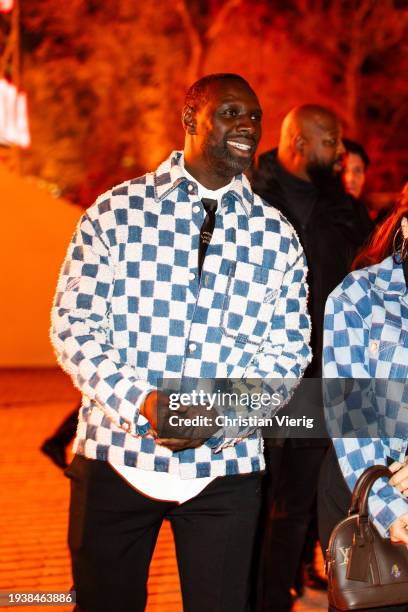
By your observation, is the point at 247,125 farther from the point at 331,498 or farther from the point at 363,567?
the point at 363,567

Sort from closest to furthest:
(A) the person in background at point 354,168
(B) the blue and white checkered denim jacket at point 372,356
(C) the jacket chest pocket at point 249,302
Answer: (B) the blue and white checkered denim jacket at point 372,356 → (C) the jacket chest pocket at point 249,302 → (A) the person in background at point 354,168

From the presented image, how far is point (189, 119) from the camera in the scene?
2.84m

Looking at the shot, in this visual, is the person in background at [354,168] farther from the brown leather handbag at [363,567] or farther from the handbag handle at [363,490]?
the brown leather handbag at [363,567]

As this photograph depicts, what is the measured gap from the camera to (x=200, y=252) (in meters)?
2.69

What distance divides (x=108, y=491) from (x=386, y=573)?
2.51 ft

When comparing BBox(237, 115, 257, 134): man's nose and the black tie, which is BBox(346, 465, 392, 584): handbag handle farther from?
BBox(237, 115, 257, 134): man's nose

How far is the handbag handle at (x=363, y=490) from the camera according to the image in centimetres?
233

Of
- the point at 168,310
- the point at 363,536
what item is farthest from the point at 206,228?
the point at 363,536

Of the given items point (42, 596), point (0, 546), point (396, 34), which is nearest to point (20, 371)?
point (0, 546)

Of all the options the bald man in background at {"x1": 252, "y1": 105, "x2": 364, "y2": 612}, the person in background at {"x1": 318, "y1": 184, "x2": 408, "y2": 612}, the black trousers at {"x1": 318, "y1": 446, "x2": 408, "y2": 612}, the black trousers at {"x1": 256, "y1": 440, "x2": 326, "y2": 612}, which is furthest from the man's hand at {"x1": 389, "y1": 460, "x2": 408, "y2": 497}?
the black trousers at {"x1": 256, "y1": 440, "x2": 326, "y2": 612}

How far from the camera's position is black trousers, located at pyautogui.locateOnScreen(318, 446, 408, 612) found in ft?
8.55

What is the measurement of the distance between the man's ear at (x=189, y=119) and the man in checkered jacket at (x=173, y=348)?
0.25 ft

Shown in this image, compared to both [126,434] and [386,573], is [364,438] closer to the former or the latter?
[386,573]

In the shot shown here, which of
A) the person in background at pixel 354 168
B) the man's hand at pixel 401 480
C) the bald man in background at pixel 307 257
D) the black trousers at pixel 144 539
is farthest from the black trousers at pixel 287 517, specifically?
the person in background at pixel 354 168
